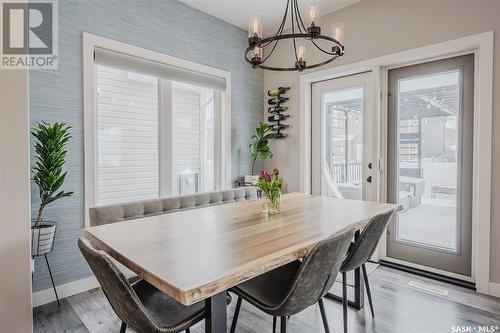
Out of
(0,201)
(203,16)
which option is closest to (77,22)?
(203,16)

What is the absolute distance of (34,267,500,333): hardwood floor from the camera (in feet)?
6.50

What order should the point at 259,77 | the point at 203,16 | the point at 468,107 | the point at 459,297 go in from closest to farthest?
the point at 459,297 → the point at 468,107 → the point at 203,16 → the point at 259,77

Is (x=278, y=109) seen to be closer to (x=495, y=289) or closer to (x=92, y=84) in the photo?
(x=92, y=84)

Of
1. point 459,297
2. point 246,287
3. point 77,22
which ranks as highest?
point 77,22

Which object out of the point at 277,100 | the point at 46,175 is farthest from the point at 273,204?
the point at 277,100

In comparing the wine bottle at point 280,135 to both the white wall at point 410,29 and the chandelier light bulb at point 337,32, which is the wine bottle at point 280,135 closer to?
the white wall at point 410,29

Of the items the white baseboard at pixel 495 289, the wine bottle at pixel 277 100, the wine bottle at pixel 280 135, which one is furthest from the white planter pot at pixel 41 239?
the white baseboard at pixel 495 289

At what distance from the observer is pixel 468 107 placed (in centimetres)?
262

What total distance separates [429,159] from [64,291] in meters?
3.67

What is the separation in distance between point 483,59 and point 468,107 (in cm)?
42

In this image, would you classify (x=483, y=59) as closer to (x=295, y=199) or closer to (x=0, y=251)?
(x=295, y=199)

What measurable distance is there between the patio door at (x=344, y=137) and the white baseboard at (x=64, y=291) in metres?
2.76

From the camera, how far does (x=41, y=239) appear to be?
206 centimetres

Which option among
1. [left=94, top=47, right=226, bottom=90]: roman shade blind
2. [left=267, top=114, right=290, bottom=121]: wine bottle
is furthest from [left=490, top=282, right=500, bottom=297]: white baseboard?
[left=94, top=47, right=226, bottom=90]: roman shade blind
